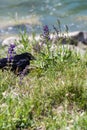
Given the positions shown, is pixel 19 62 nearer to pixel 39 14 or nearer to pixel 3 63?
pixel 3 63

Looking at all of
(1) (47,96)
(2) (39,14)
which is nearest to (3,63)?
(1) (47,96)

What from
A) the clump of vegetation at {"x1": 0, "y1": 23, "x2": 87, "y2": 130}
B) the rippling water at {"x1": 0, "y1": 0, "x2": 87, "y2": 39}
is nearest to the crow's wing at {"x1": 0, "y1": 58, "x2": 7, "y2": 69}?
the clump of vegetation at {"x1": 0, "y1": 23, "x2": 87, "y2": 130}

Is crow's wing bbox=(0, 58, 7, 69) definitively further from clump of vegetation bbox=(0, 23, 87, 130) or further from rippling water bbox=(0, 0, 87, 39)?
rippling water bbox=(0, 0, 87, 39)

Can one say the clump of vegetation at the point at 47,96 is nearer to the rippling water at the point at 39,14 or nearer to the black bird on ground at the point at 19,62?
the black bird on ground at the point at 19,62

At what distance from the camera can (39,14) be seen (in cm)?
1433

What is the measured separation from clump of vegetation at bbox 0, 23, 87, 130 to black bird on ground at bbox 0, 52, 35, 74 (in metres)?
0.15

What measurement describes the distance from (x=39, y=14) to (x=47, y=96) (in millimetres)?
9799

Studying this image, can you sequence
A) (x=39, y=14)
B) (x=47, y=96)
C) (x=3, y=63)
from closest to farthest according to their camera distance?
(x=47, y=96) → (x=3, y=63) → (x=39, y=14)

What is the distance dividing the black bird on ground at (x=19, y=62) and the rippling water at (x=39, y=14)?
578 cm

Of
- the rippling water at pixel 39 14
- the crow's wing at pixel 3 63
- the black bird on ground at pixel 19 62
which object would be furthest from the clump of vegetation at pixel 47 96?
the rippling water at pixel 39 14

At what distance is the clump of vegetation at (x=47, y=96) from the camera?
166 inches

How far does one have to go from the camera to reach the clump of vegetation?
13.9 ft

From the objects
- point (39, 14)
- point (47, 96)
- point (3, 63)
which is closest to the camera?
point (47, 96)

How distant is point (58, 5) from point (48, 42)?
921 cm
